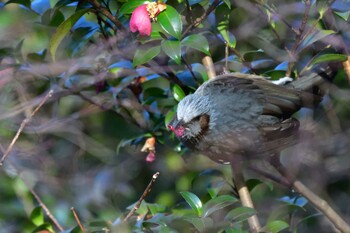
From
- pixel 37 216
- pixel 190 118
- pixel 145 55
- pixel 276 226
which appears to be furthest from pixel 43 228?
pixel 276 226

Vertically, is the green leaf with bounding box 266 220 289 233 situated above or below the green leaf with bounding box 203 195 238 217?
below

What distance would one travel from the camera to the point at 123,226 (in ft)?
8.95

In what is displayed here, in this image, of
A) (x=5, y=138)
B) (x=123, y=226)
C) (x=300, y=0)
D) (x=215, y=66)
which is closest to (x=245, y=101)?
(x=215, y=66)

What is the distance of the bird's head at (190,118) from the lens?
3145mm

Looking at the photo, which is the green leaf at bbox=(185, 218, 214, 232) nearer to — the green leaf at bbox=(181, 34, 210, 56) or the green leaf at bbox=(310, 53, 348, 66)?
the green leaf at bbox=(181, 34, 210, 56)

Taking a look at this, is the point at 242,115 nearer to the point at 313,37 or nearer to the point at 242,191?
the point at 242,191

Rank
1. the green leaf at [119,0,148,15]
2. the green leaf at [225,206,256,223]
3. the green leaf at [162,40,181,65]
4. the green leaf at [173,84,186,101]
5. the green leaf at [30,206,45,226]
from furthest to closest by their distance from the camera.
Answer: the green leaf at [30,206,45,226]
the green leaf at [173,84,186,101]
the green leaf at [119,0,148,15]
the green leaf at [162,40,181,65]
the green leaf at [225,206,256,223]

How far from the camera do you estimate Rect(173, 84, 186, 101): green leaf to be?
328 centimetres

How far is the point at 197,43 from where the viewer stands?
296cm

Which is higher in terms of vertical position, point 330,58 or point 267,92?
point 330,58

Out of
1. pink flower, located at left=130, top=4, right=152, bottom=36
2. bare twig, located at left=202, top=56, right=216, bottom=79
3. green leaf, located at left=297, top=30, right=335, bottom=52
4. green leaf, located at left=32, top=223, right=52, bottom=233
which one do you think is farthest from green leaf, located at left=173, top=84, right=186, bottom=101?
green leaf, located at left=32, top=223, right=52, bottom=233

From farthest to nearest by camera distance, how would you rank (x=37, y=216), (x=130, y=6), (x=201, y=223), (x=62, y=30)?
(x=37, y=216), (x=62, y=30), (x=130, y=6), (x=201, y=223)

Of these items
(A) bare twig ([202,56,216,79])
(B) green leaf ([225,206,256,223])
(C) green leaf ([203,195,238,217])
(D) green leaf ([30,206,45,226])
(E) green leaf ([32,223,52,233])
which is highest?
(A) bare twig ([202,56,216,79])

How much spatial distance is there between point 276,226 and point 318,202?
24 centimetres
